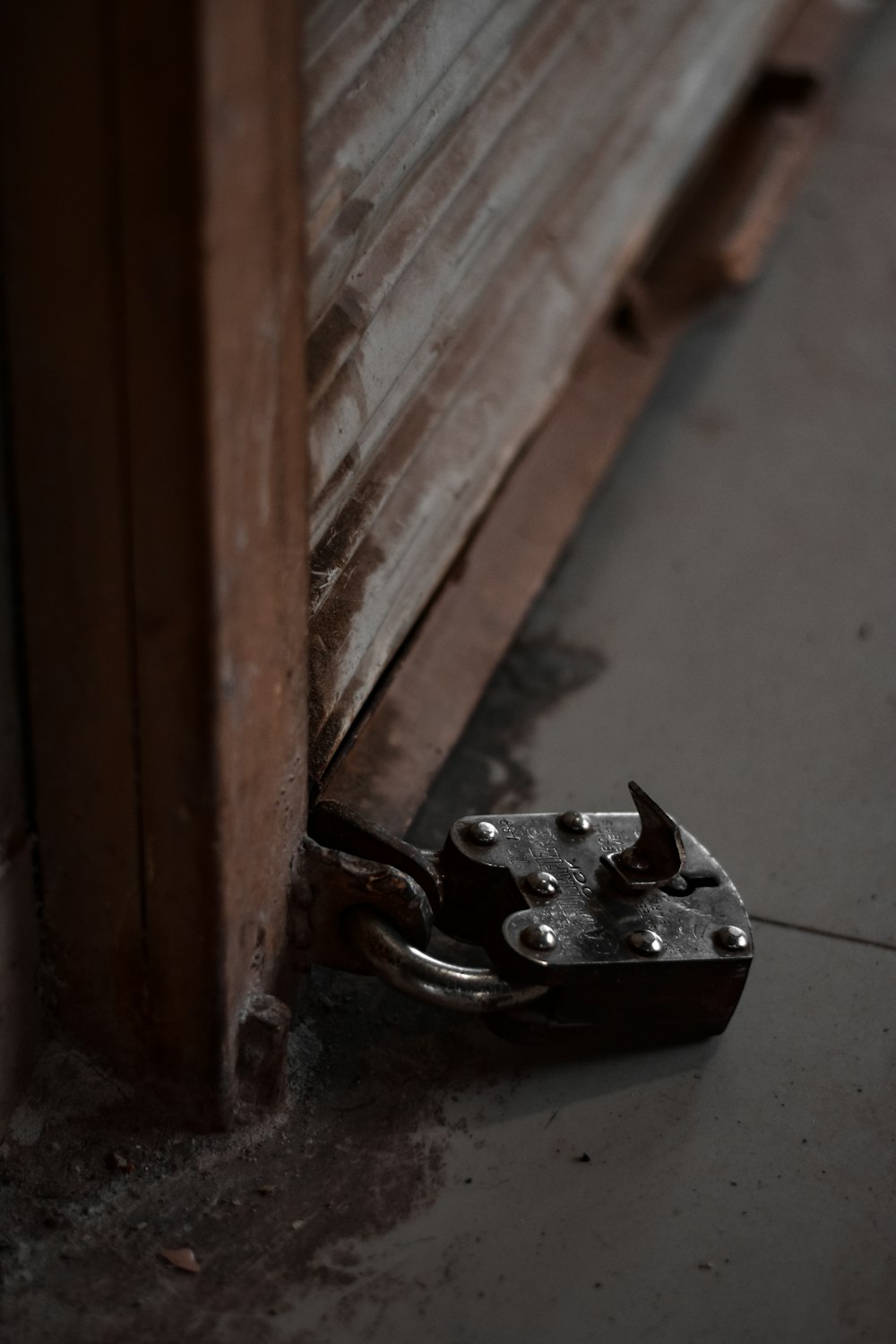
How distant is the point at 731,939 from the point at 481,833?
253mm

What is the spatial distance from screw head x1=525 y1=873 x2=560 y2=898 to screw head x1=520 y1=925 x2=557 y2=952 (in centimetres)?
6

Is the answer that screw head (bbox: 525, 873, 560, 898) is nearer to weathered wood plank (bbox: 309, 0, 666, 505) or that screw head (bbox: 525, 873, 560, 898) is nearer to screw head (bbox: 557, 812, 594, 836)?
screw head (bbox: 557, 812, 594, 836)

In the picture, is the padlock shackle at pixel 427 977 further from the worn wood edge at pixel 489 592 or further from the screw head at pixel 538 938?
the worn wood edge at pixel 489 592

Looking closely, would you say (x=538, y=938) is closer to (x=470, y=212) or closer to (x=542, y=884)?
(x=542, y=884)

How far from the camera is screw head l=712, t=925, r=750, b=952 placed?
1231 millimetres

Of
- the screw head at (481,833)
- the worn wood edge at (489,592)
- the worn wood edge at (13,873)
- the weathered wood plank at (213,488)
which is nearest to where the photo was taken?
the weathered wood plank at (213,488)

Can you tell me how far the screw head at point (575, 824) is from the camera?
52.3 inches

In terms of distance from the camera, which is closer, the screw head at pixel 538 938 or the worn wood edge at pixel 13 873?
the worn wood edge at pixel 13 873

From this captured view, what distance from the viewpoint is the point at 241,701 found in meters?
0.98

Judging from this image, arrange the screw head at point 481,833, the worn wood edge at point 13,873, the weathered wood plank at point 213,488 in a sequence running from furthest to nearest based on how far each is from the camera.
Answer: the screw head at point 481,833
the worn wood edge at point 13,873
the weathered wood plank at point 213,488

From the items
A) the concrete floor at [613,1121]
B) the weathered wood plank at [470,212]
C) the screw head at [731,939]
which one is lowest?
the concrete floor at [613,1121]

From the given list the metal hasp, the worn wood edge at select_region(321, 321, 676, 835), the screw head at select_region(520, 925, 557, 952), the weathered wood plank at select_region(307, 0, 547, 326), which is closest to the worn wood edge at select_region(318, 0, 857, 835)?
the worn wood edge at select_region(321, 321, 676, 835)

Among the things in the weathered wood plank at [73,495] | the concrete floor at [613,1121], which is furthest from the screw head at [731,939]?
the weathered wood plank at [73,495]

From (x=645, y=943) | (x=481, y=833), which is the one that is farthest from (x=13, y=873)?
(x=645, y=943)
